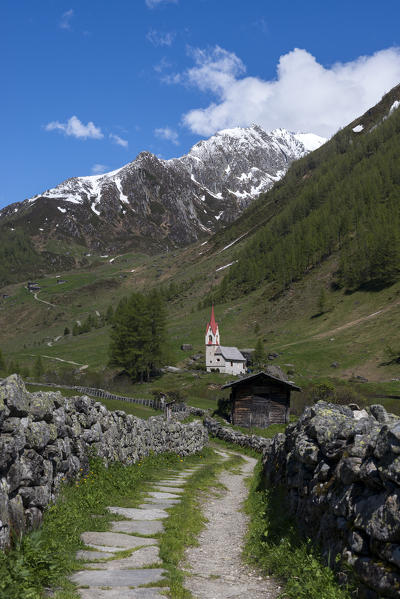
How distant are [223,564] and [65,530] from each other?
3378 millimetres

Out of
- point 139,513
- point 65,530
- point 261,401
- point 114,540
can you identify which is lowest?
point 261,401

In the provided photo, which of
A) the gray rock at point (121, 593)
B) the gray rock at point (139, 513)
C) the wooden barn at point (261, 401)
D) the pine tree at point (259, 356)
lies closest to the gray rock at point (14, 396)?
the gray rock at point (121, 593)

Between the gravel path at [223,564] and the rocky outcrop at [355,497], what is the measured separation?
1424mm

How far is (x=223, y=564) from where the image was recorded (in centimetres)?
933

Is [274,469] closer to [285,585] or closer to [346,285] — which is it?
[285,585]

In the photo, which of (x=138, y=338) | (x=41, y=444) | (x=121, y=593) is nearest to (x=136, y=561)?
(x=121, y=593)

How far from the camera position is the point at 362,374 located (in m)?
86.4

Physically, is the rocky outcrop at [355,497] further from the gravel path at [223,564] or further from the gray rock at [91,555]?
the gray rock at [91,555]

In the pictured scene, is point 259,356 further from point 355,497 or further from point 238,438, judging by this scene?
point 355,497

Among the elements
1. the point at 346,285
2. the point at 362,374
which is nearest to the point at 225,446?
the point at 362,374

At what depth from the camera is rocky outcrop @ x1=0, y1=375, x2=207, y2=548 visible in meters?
7.90

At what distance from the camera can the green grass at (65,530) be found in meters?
6.21

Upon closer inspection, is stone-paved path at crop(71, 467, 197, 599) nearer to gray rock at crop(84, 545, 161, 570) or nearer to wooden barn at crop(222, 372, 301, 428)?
gray rock at crop(84, 545, 161, 570)

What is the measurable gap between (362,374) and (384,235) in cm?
7456
